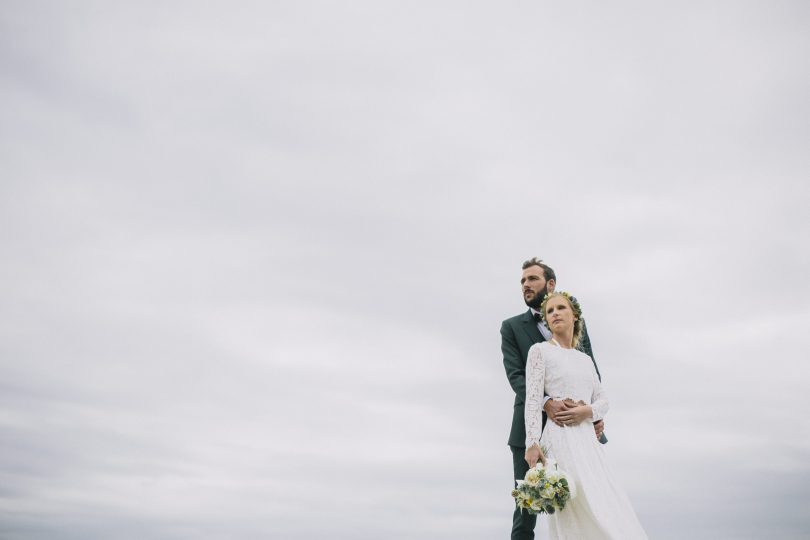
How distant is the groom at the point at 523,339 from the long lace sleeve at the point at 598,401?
318mm

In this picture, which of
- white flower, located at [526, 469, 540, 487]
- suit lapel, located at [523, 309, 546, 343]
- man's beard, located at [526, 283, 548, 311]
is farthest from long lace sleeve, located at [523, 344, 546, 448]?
man's beard, located at [526, 283, 548, 311]

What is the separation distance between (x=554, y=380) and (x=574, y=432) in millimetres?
581

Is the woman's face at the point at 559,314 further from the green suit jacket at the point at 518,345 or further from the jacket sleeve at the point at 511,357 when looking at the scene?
the jacket sleeve at the point at 511,357

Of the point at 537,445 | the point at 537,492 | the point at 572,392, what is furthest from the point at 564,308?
the point at 537,492

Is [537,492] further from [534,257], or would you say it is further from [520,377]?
[534,257]

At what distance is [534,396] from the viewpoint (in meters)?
7.24

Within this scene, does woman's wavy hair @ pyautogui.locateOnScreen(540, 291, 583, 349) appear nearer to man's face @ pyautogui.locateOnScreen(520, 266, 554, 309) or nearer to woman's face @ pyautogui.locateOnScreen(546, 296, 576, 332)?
woman's face @ pyautogui.locateOnScreen(546, 296, 576, 332)

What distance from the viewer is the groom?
25.8ft

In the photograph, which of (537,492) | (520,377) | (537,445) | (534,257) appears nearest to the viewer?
(537,492)

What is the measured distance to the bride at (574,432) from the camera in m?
6.46

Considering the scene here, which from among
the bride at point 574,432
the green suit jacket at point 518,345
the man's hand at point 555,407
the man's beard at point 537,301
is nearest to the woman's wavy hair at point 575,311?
the bride at point 574,432

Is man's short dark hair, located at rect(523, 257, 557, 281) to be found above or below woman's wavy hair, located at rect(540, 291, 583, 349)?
above

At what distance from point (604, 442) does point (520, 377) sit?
3.94 ft

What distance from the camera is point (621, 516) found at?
6.43m
